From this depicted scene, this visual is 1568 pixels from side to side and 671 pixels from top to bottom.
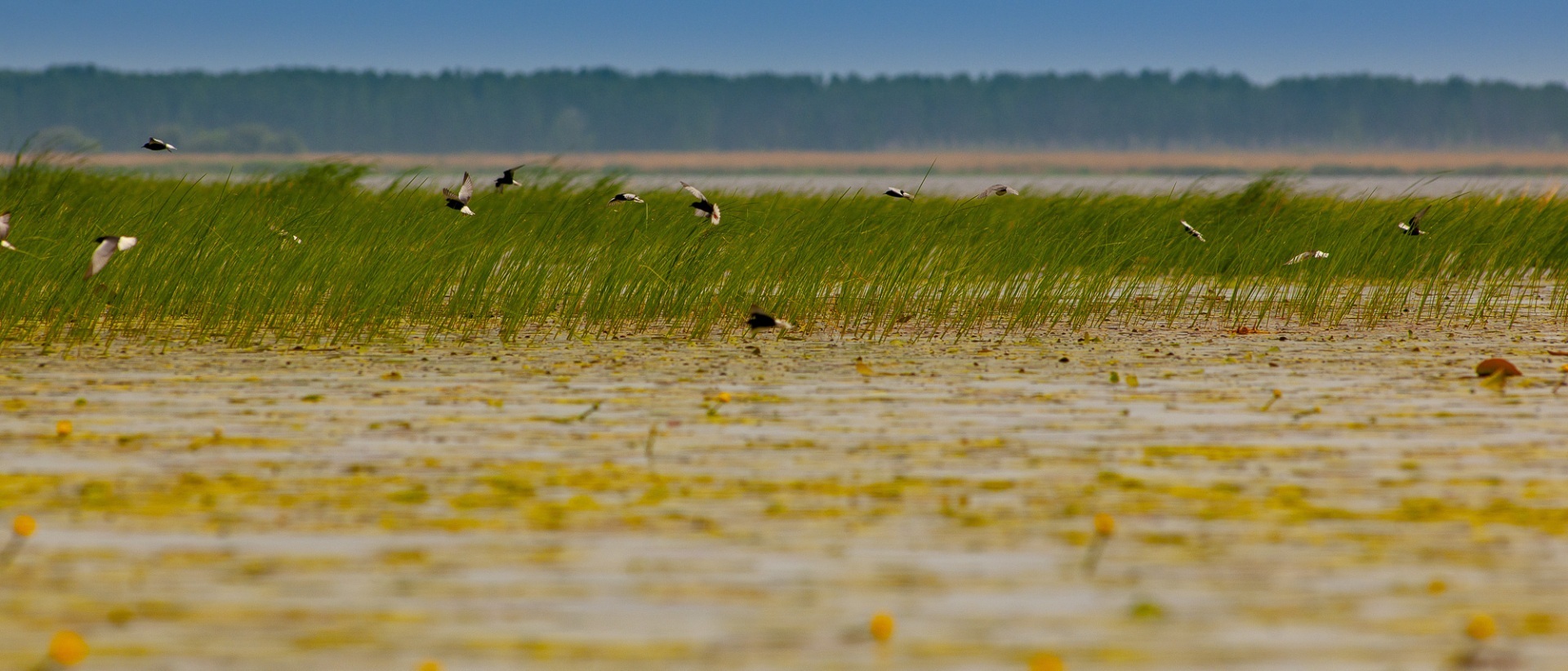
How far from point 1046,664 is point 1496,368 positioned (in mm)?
5050

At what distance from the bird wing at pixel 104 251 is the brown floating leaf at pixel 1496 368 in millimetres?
Result: 5997

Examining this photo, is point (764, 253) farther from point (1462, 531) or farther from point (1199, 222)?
point (1462, 531)

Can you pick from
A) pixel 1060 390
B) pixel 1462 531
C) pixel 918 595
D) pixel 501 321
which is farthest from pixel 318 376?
pixel 1462 531

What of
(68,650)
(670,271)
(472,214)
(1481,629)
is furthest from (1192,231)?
(68,650)

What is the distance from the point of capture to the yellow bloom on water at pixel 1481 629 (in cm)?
339

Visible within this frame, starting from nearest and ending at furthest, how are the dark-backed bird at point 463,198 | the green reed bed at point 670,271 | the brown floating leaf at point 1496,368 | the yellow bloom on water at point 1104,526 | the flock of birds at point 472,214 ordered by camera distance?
the yellow bloom on water at point 1104,526 < the brown floating leaf at point 1496,368 < the flock of birds at point 472,214 < the green reed bed at point 670,271 < the dark-backed bird at point 463,198

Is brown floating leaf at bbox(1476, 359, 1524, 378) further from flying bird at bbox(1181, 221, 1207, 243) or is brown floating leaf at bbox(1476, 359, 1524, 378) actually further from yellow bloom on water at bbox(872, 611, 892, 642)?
yellow bloom on water at bbox(872, 611, 892, 642)

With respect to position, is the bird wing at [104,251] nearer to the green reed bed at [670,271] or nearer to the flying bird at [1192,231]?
the green reed bed at [670,271]

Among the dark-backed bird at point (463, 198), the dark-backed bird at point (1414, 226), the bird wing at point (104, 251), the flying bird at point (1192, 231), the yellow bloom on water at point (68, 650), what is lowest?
the yellow bloom on water at point (68, 650)

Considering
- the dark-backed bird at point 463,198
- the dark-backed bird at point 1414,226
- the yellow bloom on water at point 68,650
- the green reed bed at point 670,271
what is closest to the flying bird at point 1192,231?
the green reed bed at point 670,271

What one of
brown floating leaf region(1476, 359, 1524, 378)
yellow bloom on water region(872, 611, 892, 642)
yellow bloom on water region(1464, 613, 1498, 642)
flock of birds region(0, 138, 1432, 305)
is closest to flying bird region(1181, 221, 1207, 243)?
flock of birds region(0, 138, 1432, 305)

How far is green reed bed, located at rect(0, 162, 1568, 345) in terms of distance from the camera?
931 centimetres

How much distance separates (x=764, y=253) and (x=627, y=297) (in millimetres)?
964

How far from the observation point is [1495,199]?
620 inches
